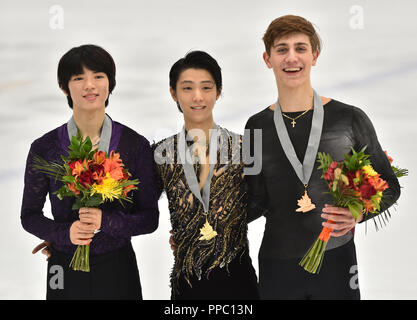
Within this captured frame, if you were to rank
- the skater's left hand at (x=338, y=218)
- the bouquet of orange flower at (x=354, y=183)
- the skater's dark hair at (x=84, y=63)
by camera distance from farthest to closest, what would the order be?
the skater's dark hair at (x=84, y=63) < the skater's left hand at (x=338, y=218) < the bouquet of orange flower at (x=354, y=183)

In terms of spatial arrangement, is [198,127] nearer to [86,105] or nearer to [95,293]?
[86,105]

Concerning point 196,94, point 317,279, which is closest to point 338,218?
point 317,279

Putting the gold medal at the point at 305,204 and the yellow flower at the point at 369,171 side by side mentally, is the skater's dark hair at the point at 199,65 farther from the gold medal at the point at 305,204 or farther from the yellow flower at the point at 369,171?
the yellow flower at the point at 369,171

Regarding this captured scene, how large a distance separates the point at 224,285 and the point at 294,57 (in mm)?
1423

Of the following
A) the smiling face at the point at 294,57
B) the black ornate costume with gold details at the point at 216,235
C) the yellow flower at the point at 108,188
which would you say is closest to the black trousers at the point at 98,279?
the black ornate costume with gold details at the point at 216,235

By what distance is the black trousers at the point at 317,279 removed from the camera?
4527 mm

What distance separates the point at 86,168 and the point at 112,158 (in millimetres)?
176

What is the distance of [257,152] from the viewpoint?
15.3 ft

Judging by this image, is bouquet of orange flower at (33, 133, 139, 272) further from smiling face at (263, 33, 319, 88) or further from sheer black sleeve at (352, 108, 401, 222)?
sheer black sleeve at (352, 108, 401, 222)

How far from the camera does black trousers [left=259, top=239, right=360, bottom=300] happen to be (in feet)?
14.9

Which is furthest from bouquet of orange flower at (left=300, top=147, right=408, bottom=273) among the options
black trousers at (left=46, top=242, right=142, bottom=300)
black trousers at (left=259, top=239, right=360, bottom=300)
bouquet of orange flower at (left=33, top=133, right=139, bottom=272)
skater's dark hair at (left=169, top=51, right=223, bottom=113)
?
black trousers at (left=46, top=242, right=142, bottom=300)

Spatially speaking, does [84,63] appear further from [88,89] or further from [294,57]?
[294,57]

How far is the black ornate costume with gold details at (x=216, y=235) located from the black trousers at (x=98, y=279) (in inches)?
11.4

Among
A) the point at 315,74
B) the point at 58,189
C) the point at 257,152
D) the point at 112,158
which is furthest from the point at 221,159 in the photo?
the point at 315,74
